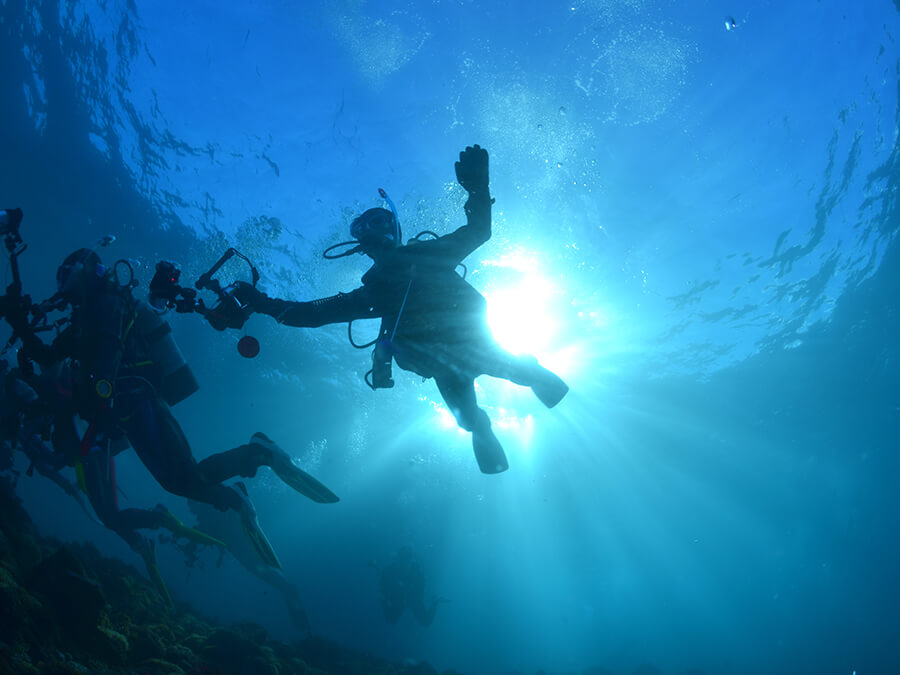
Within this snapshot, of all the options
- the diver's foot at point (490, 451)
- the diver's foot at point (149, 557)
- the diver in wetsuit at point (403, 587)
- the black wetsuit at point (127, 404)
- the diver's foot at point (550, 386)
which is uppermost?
the diver in wetsuit at point (403, 587)

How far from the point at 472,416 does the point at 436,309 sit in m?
1.26

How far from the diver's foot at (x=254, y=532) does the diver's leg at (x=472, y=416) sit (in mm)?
2425

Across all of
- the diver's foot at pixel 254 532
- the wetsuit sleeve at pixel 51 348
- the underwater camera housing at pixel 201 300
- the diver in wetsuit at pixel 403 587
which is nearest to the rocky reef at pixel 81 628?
the diver's foot at pixel 254 532

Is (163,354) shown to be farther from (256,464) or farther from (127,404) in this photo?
(256,464)

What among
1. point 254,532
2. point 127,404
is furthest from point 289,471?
point 127,404

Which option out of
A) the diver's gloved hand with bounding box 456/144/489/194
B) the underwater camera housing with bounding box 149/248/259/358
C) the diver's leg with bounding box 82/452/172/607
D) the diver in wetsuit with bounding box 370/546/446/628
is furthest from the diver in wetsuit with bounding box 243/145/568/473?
the diver in wetsuit with bounding box 370/546/446/628

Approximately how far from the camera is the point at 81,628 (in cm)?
440

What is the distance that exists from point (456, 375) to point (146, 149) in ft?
46.5

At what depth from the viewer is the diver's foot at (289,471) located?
458cm

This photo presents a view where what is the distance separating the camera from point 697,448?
96.7 ft

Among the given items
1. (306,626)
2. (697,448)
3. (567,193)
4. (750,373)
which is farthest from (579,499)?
(567,193)

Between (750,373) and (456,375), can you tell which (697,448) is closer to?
(750,373)

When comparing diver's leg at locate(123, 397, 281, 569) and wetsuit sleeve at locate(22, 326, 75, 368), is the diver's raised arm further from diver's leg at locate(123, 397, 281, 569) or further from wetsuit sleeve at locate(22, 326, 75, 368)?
wetsuit sleeve at locate(22, 326, 75, 368)

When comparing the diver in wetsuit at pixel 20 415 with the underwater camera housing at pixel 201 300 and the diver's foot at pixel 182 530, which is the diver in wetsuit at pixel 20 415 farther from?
the underwater camera housing at pixel 201 300
